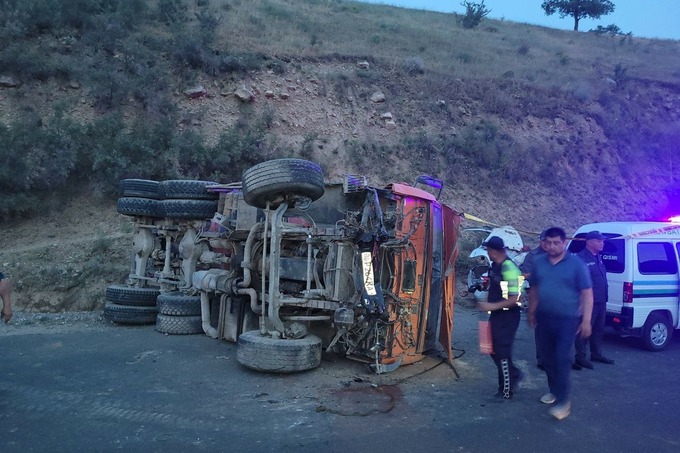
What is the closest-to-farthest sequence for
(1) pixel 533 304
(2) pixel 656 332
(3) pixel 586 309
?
1. (3) pixel 586 309
2. (1) pixel 533 304
3. (2) pixel 656 332

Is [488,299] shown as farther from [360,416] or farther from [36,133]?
[36,133]

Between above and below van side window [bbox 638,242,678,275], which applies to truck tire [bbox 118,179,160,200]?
above

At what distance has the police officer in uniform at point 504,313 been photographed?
5.43 m

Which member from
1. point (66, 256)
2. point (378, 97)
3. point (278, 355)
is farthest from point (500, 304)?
point (378, 97)

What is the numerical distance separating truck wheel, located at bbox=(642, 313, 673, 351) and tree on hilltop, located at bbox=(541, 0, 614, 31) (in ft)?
141

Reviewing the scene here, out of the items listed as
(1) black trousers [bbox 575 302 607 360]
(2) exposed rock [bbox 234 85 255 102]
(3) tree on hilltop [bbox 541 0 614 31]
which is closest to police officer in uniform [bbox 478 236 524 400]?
(1) black trousers [bbox 575 302 607 360]

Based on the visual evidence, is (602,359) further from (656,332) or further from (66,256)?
(66,256)

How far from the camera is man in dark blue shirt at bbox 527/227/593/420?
4.96 meters

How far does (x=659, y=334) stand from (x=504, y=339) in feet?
14.7

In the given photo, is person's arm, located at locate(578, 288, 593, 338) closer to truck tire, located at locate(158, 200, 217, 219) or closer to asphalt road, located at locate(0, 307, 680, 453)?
asphalt road, located at locate(0, 307, 680, 453)

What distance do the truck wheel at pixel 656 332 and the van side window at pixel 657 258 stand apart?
701 mm

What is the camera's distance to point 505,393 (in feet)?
18.2

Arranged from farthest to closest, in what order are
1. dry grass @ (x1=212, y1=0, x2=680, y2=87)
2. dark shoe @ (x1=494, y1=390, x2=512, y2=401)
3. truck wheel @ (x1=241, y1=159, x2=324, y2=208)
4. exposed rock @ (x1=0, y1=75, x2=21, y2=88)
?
dry grass @ (x1=212, y1=0, x2=680, y2=87), exposed rock @ (x1=0, y1=75, x2=21, y2=88), truck wheel @ (x1=241, y1=159, x2=324, y2=208), dark shoe @ (x1=494, y1=390, x2=512, y2=401)

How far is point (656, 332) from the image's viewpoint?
8.41m
